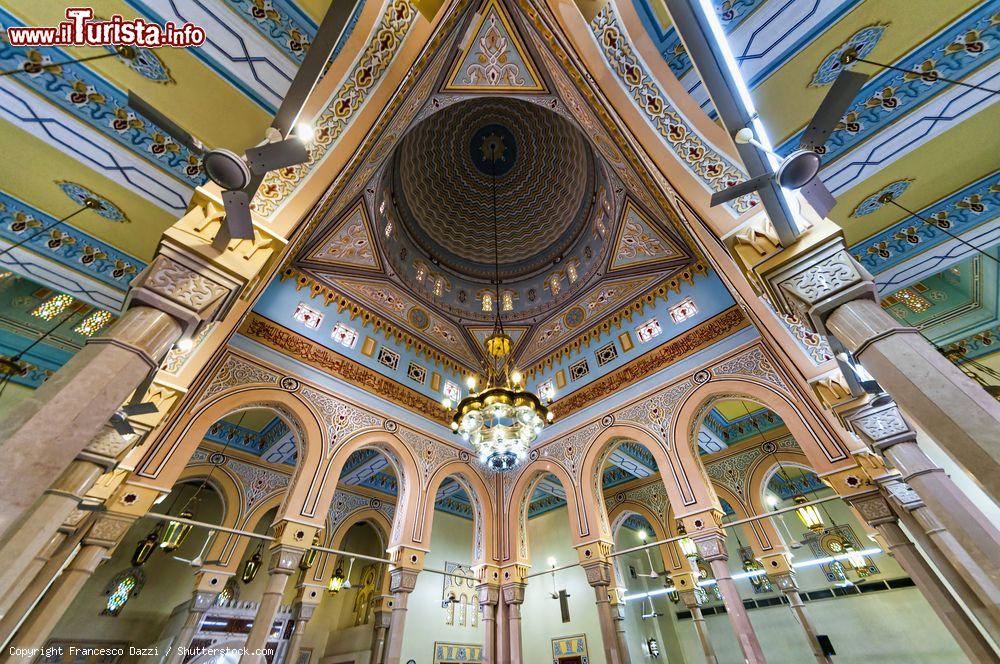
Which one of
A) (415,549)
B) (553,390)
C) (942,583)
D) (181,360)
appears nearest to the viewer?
(942,583)

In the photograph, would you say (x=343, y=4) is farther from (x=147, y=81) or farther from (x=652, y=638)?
(x=652, y=638)

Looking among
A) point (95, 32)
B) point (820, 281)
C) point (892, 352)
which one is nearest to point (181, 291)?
point (95, 32)

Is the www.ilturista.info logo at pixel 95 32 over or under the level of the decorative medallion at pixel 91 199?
under

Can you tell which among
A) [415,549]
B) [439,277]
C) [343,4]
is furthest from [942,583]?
[439,277]

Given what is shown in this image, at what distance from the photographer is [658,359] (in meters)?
8.13

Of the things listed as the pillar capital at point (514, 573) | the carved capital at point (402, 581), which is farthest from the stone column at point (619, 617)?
the carved capital at point (402, 581)

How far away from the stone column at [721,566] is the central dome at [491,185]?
7.39 m

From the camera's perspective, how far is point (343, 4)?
92.3 inches

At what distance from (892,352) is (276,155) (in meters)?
3.96

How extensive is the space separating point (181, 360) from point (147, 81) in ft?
11.6

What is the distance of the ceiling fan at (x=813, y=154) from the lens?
78.7 inches

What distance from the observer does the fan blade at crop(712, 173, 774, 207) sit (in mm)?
2354

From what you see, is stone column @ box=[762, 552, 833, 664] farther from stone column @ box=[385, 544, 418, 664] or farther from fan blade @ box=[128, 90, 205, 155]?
fan blade @ box=[128, 90, 205, 155]

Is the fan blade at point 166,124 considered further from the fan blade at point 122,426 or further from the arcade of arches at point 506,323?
the fan blade at point 122,426
